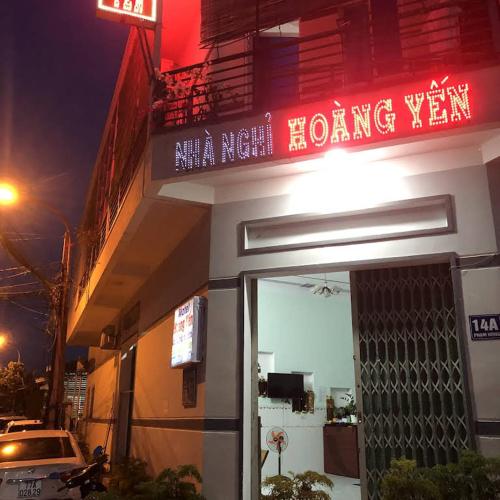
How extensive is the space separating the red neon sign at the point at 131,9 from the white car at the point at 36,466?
22.6 feet

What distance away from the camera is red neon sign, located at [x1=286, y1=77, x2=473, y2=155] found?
5.61 metres

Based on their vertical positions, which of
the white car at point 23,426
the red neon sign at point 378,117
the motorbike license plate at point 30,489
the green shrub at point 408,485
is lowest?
the motorbike license plate at point 30,489

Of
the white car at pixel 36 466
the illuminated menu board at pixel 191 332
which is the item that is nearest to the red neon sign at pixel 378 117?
the illuminated menu board at pixel 191 332

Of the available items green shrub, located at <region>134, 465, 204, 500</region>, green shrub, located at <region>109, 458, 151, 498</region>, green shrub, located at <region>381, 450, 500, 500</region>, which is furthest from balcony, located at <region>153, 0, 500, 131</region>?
green shrub, located at <region>109, 458, 151, 498</region>

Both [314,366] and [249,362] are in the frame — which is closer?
[249,362]

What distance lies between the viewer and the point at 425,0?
262 inches

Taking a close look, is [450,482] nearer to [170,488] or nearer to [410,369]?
[410,369]

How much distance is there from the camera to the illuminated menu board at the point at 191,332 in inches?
275

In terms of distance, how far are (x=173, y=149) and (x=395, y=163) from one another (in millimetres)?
2838

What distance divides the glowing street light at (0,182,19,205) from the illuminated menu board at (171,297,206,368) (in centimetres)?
634

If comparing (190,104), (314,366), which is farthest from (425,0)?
(314,366)

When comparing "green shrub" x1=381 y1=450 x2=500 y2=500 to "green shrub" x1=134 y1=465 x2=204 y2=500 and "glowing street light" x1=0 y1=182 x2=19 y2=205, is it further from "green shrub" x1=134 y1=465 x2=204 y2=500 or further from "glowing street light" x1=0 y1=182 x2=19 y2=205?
"glowing street light" x1=0 y1=182 x2=19 y2=205

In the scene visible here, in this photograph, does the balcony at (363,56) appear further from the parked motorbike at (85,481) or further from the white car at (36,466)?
the white car at (36,466)

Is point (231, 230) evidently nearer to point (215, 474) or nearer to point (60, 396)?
point (215, 474)
